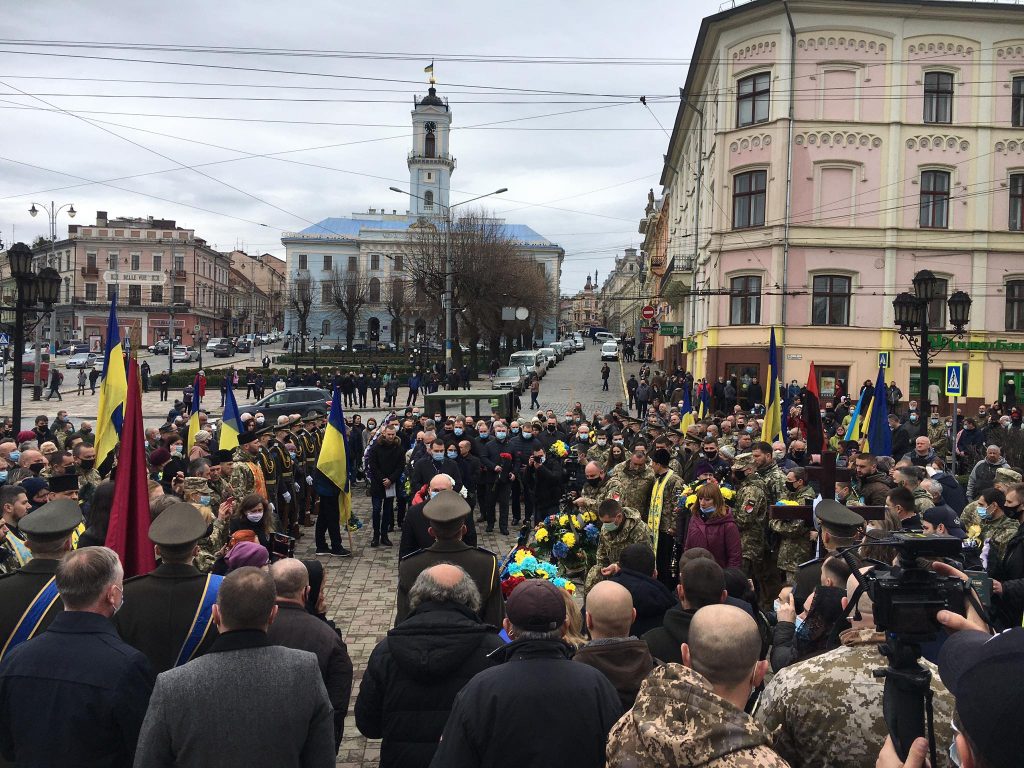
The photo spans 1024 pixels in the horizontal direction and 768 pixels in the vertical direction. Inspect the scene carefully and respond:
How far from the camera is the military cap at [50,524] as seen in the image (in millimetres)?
4648

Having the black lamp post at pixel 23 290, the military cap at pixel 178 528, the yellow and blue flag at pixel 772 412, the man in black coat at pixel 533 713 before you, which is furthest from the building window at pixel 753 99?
the man in black coat at pixel 533 713

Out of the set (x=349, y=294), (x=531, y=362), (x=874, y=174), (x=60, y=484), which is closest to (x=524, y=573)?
(x=60, y=484)

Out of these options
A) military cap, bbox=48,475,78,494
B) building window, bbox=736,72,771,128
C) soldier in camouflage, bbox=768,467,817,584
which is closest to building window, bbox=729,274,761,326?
building window, bbox=736,72,771,128

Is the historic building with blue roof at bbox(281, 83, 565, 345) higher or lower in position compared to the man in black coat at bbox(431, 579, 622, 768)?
higher

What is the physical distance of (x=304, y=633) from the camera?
4.39 metres

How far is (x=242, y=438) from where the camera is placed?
14.4 meters

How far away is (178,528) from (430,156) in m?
99.5

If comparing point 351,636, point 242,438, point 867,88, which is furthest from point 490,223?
point 351,636

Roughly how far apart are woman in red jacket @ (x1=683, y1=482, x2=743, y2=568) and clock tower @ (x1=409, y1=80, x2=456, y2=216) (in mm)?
93268

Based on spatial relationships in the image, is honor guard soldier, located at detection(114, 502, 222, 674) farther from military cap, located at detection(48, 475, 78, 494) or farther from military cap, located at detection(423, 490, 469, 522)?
military cap, located at detection(48, 475, 78, 494)

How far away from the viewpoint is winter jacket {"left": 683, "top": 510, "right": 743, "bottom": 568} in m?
7.70

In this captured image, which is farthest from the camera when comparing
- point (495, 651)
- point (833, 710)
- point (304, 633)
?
point (304, 633)

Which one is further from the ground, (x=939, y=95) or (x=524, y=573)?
(x=939, y=95)

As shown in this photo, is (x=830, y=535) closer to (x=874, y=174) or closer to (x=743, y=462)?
(x=743, y=462)
